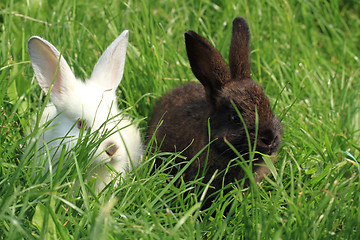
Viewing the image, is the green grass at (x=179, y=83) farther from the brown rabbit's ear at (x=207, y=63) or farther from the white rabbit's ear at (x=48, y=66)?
the brown rabbit's ear at (x=207, y=63)

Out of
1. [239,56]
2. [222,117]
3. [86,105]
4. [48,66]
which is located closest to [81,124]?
[86,105]

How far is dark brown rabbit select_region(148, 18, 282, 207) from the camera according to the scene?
3305mm

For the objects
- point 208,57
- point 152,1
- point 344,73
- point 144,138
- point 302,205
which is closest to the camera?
point 302,205

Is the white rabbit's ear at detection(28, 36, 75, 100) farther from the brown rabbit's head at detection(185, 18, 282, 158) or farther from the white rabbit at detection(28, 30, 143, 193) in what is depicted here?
the brown rabbit's head at detection(185, 18, 282, 158)

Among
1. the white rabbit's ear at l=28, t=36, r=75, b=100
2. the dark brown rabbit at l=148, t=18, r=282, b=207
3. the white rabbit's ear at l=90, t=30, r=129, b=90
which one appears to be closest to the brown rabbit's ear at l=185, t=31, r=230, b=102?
the dark brown rabbit at l=148, t=18, r=282, b=207

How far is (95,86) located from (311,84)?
194cm

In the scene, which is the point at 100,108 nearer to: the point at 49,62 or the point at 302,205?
the point at 49,62

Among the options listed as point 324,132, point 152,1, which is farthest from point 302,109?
point 152,1

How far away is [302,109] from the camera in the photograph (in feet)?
14.1

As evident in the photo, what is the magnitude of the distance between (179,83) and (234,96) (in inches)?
48.7

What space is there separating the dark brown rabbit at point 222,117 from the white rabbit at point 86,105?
1.12ft

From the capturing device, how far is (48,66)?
3.61 meters

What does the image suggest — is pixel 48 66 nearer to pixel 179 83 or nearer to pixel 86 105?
pixel 86 105

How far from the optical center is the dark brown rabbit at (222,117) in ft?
10.8
